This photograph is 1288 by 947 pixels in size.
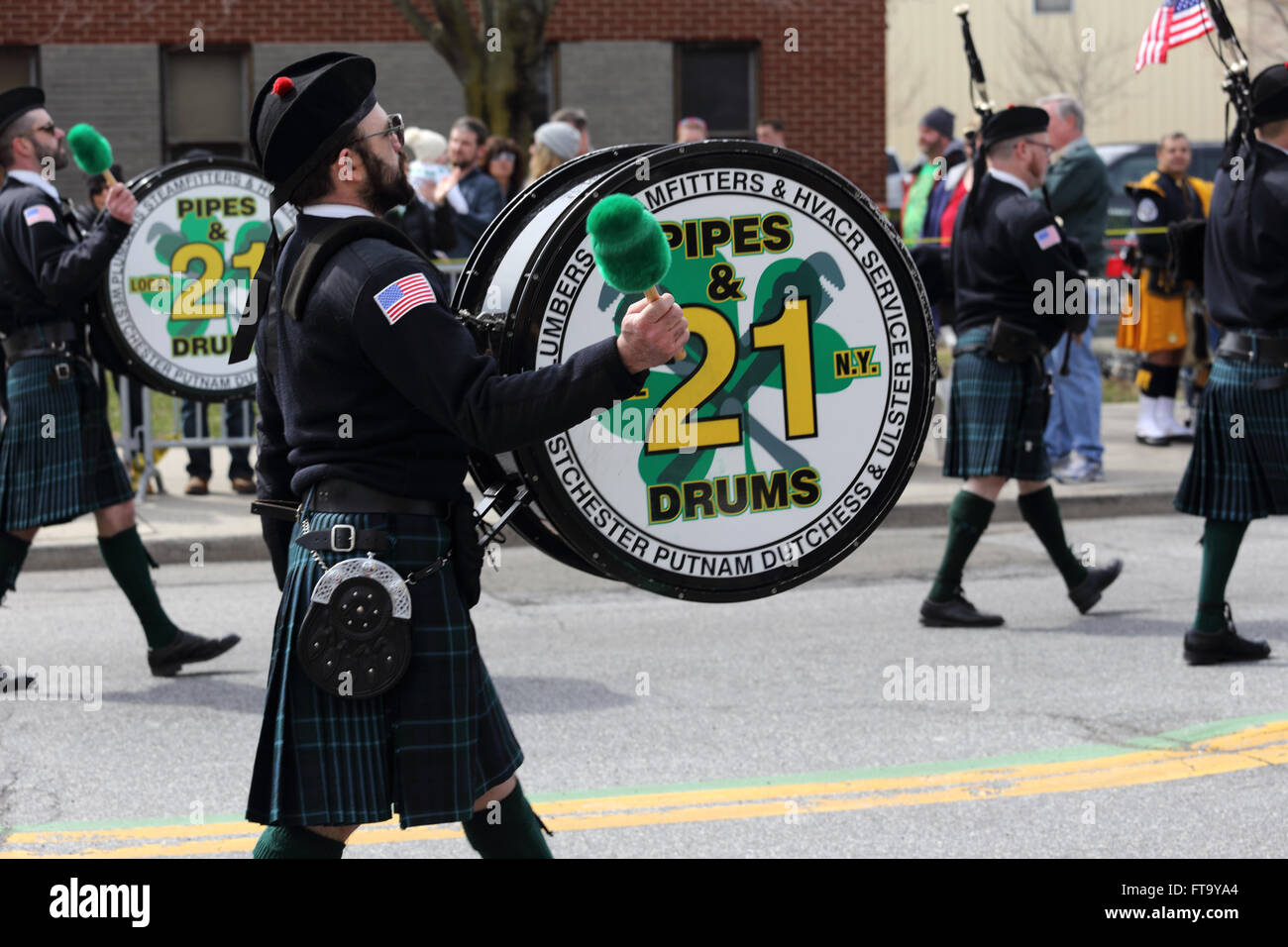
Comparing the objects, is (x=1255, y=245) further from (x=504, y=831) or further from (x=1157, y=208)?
(x=1157, y=208)

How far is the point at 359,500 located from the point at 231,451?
8065 millimetres

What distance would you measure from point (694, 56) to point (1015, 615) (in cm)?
1245

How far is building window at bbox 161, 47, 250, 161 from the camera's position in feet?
60.0

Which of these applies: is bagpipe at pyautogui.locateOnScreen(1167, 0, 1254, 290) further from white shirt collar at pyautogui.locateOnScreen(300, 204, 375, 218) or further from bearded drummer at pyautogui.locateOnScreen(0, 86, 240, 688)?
bearded drummer at pyautogui.locateOnScreen(0, 86, 240, 688)

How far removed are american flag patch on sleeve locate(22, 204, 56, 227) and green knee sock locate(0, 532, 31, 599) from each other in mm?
1107

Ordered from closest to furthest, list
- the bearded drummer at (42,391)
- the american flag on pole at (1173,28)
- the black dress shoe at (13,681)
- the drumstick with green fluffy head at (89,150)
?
the drumstick with green fluffy head at (89,150) → the bearded drummer at (42,391) → the black dress shoe at (13,681) → the american flag on pole at (1173,28)

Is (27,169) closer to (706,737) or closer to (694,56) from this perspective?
(706,737)

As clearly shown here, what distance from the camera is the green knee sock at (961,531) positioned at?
711cm

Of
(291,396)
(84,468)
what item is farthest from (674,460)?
(84,468)

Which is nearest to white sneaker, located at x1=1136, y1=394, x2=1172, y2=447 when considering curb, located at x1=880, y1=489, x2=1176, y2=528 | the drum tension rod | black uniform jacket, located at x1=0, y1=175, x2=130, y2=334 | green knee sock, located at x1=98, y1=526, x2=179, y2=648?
curb, located at x1=880, y1=489, x2=1176, y2=528

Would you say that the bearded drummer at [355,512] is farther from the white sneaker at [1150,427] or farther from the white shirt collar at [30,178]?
the white sneaker at [1150,427]

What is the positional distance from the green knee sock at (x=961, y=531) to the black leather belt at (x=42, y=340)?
11.2ft

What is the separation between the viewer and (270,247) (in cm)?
335

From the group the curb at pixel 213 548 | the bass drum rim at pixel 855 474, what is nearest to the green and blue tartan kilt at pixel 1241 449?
the curb at pixel 213 548
